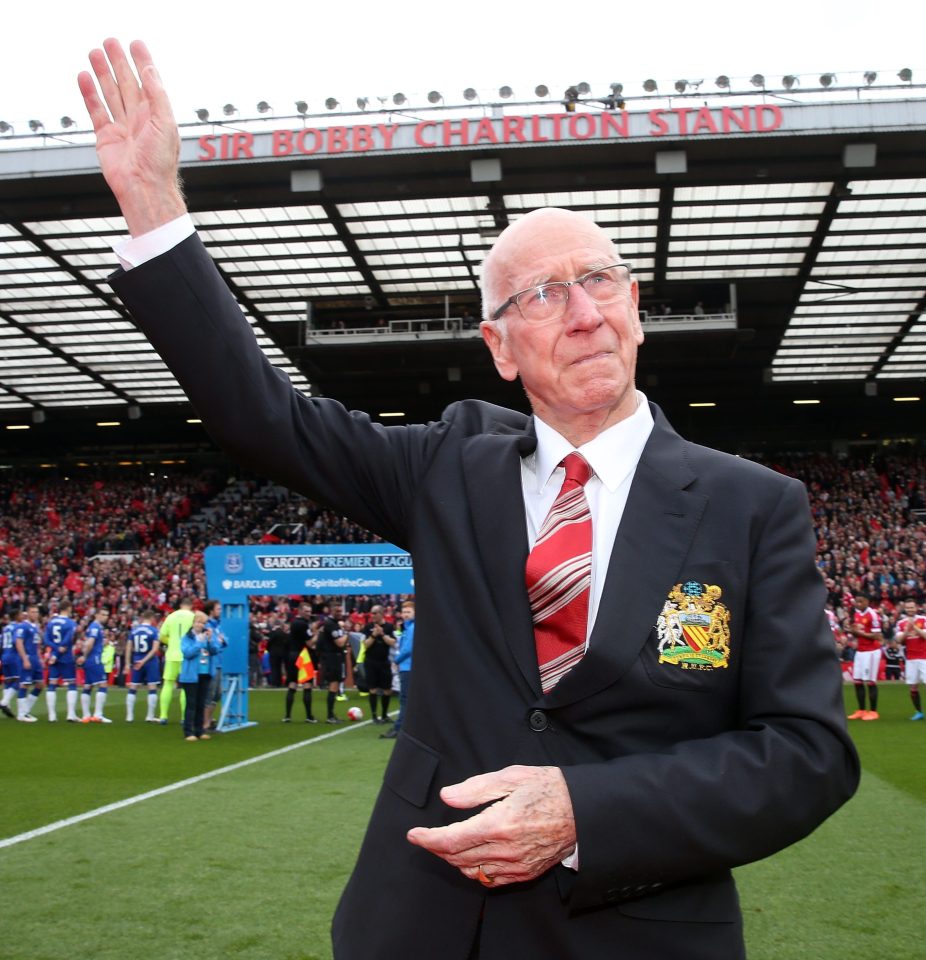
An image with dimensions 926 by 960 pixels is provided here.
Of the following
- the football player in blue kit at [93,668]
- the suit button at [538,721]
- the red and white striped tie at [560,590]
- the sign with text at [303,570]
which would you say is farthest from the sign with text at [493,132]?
the suit button at [538,721]

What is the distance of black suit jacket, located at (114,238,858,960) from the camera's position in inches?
52.8

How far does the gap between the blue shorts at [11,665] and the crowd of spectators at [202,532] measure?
369 inches

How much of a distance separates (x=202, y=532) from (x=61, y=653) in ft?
73.7

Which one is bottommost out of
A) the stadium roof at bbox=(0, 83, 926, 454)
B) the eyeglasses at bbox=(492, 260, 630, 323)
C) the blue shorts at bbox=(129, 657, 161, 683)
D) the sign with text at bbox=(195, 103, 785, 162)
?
the blue shorts at bbox=(129, 657, 161, 683)

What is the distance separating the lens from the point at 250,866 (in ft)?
21.6

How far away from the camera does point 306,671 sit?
16.4 metres

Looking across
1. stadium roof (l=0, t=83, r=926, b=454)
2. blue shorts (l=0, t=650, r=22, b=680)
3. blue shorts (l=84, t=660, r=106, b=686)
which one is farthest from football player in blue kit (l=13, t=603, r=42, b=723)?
stadium roof (l=0, t=83, r=926, b=454)

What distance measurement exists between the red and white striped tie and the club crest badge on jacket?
0.40 feet

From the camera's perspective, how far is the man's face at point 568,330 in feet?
5.74

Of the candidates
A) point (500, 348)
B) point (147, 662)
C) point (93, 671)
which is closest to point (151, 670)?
point (147, 662)

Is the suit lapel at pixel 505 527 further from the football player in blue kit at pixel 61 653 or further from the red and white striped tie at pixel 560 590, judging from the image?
the football player in blue kit at pixel 61 653

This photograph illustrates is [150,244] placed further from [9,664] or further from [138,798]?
[9,664]

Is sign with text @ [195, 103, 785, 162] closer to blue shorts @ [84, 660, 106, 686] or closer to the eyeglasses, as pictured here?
blue shorts @ [84, 660, 106, 686]

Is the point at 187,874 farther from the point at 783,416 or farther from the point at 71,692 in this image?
the point at 783,416
